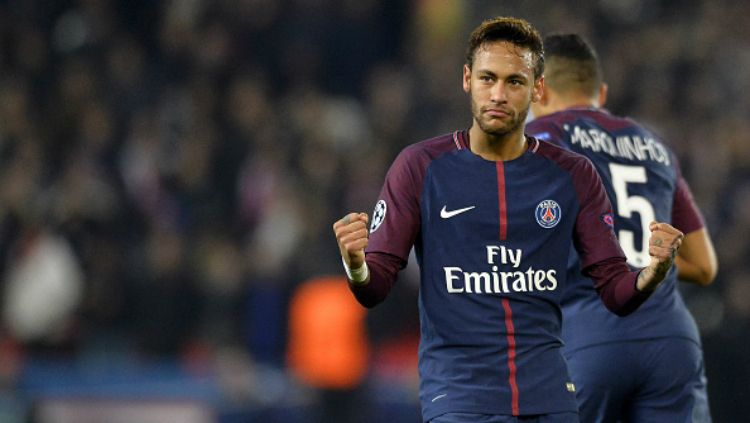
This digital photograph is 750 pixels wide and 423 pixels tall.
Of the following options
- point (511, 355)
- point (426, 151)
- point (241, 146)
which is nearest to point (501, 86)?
point (426, 151)

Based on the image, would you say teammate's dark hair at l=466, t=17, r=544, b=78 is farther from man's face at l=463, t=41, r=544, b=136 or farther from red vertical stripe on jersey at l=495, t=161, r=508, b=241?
red vertical stripe on jersey at l=495, t=161, r=508, b=241

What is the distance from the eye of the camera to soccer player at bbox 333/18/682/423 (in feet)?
13.0

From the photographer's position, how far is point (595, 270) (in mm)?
4164

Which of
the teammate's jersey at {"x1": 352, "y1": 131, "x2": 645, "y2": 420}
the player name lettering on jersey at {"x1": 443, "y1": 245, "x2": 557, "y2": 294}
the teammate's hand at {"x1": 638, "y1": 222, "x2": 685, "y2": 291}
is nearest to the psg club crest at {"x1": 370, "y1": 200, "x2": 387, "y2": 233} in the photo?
the teammate's jersey at {"x1": 352, "y1": 131, "x2": 645, "y2": 420}

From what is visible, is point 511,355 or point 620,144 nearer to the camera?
point 511,355

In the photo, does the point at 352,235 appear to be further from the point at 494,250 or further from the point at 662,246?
the point at 662,246

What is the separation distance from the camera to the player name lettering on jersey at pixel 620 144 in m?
4.79

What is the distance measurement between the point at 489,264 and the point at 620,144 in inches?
42.9

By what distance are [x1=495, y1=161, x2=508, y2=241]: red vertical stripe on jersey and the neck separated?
0.12 feet

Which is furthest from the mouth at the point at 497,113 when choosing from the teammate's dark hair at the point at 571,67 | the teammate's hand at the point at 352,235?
the teammate's dark hair at the point at 571,67

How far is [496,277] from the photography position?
4004 mm

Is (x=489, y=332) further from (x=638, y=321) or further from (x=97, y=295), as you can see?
(x=97, y=295)

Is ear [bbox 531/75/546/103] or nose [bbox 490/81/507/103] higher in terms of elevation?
ear [bbox 531/75/546/103]

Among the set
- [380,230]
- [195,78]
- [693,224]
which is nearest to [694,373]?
[693,224]
